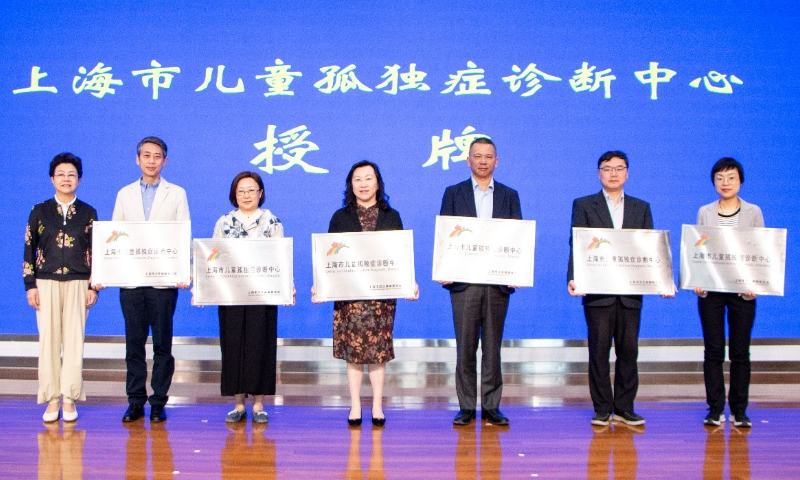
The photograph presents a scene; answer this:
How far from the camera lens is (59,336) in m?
3.68

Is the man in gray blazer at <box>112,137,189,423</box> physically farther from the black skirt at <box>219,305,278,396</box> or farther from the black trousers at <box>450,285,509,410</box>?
the black trousers at <box>450,285,509,410</box>

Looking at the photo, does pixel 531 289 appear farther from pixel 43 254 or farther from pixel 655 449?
pixel 43 254

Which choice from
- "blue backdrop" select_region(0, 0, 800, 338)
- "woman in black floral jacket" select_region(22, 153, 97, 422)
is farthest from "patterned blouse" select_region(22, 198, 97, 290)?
"blue backdrop" select_region(0, 0, 800, 338)

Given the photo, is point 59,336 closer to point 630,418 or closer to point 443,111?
point 443,111

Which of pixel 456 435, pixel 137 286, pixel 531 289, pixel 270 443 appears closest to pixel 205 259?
pixel 137 286

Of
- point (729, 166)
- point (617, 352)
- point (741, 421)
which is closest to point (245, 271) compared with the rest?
point (617, 352)

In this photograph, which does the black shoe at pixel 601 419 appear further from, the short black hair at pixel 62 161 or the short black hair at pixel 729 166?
the short black hair at pixel 62 161

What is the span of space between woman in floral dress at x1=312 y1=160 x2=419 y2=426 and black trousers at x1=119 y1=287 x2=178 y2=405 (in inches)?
35.7

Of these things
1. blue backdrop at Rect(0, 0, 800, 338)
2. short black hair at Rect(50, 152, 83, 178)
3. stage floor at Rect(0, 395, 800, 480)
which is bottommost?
stage floor at Rect(0, 395, 800, 480)

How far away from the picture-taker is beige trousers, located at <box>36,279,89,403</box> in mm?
3645

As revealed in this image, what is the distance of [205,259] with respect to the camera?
3.61 metres

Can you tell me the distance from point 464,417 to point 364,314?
2.41 feet

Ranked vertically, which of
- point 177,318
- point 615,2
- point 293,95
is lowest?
point 177,318

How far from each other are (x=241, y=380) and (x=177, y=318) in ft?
4.99
